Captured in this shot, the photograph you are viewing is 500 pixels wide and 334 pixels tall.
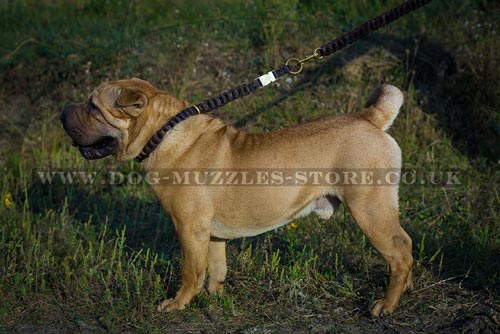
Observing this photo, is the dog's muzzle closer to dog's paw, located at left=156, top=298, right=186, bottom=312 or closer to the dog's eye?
the dog's eye

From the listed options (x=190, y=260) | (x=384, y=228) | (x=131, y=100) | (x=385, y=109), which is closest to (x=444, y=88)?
(x=385, y=109)

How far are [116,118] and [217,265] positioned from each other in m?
1.34

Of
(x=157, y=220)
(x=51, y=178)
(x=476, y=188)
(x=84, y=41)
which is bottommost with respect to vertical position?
(x=476, y=188)

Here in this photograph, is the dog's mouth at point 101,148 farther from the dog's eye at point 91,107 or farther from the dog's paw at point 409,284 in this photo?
the dog's paw at point 409,284

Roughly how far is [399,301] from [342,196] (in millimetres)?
889

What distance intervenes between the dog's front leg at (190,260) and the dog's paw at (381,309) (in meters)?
1.21

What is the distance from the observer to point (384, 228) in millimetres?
4270

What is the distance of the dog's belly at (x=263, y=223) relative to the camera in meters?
4.55

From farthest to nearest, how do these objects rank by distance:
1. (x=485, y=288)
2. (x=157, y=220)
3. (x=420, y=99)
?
(x=420, y=99) < (x=157, y=220) < (x=485, y=288)

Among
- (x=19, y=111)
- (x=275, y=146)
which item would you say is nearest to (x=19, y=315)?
(x=275, y=146)

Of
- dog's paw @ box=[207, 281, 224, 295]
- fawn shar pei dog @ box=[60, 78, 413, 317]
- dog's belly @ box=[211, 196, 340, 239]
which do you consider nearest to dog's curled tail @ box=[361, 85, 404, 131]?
fawn shar pei dog @ box=[60, 78, 413, 317]

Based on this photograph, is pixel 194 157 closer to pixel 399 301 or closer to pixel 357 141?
pixel 357 141

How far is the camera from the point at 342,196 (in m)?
4.31

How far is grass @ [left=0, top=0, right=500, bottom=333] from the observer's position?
4613 mm
